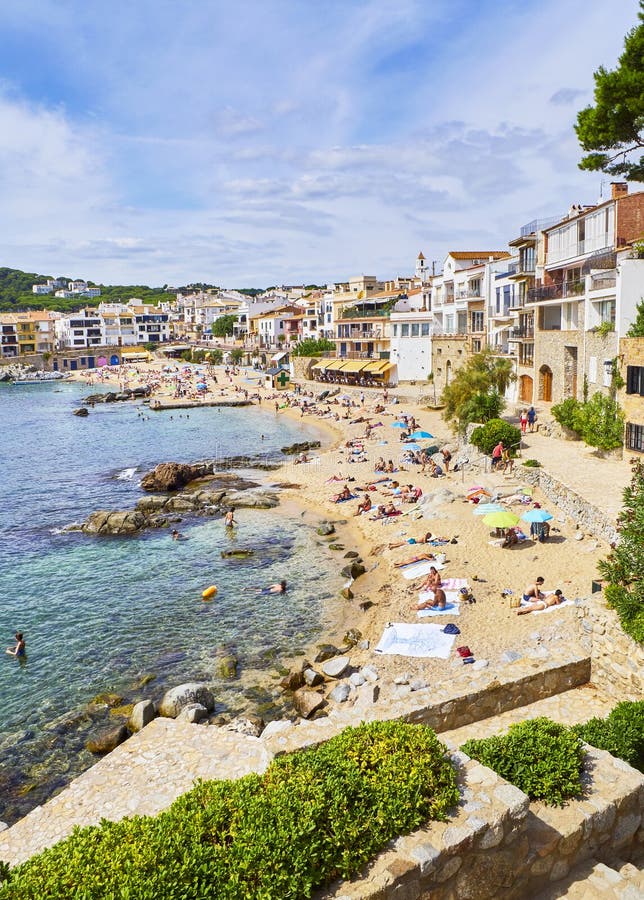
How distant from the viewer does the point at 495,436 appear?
31.5 meters

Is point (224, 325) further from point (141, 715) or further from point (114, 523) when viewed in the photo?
point (141, 715)

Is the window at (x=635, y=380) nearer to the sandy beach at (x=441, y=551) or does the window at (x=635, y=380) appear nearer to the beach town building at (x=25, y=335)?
the sandy beach at (x=441, y=551)

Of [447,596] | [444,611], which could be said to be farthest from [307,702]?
[447,596]

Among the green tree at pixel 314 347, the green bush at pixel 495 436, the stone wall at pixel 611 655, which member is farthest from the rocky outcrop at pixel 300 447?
the green tree at pixel 314 347

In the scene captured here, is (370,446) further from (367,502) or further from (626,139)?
(626,139)

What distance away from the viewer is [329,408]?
215 feet

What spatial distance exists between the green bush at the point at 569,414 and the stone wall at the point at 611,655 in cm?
2013

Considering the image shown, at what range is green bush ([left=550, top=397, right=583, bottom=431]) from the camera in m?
32.1

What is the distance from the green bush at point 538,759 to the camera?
806 cm

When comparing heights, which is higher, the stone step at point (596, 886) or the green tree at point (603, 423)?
the green tree at point (603, 423)

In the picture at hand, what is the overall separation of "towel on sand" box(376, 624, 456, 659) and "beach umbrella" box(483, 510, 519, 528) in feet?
17.2

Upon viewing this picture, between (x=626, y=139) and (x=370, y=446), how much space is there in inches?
958

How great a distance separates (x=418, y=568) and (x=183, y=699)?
9814mm

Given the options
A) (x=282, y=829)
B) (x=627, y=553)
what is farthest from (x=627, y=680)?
(x=282, y=829)
